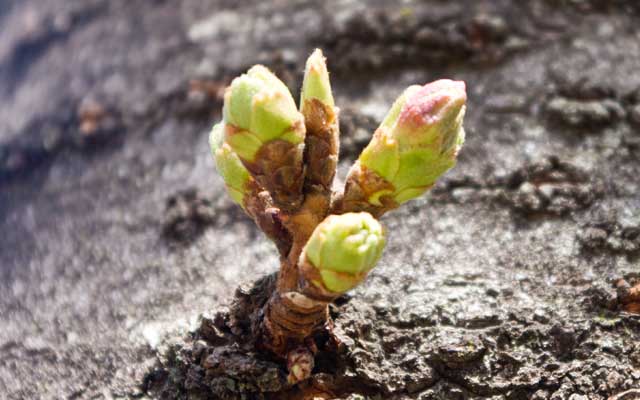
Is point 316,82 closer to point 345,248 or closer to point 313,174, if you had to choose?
point 313,174

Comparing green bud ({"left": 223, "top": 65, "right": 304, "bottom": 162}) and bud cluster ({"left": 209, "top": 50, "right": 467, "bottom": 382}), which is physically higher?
green bud ({"left": 223, "top": 65, "right": 304, "bottom": 162})

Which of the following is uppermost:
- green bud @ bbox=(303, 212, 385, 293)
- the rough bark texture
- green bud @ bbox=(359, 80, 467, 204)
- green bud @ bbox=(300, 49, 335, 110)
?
green bud @ bbox=(300, 49, 335, 110)

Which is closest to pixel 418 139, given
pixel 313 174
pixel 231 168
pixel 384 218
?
pixel 313 174

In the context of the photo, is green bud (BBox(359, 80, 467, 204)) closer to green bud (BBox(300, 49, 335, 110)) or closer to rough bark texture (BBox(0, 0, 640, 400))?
green bud (BBox(300, 49, 335, 110))

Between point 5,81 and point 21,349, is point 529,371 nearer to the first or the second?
point 21,349

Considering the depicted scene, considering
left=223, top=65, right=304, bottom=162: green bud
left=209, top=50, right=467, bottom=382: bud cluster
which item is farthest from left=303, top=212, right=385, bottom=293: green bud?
left=223, top=65, right=304, bottom=162: green bud

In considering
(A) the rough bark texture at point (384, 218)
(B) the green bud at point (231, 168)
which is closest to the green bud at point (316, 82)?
(B) the green bud at point (231, 168)

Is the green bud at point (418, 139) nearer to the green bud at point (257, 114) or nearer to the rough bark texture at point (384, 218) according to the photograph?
the green bud at point (257, 114)
